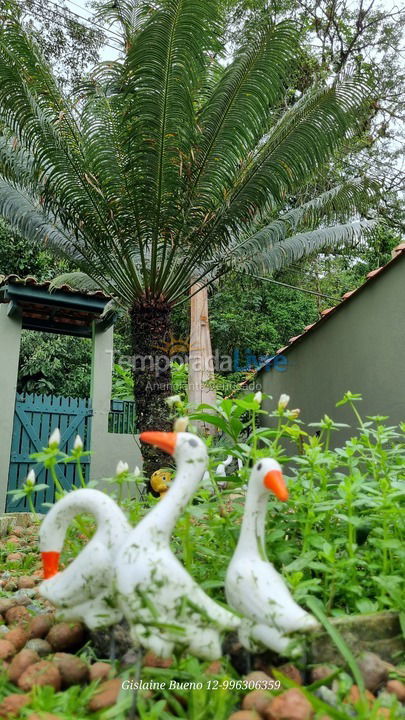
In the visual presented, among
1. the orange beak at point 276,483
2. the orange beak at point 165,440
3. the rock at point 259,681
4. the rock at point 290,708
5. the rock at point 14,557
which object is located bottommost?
the rock at point 14,557

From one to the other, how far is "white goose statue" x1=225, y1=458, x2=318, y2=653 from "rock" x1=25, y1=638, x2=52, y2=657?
1.91 feet

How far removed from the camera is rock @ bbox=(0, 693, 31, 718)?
1.10 meters

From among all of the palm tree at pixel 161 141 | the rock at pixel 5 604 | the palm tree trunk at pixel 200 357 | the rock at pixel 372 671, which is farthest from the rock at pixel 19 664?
the palm tree trunk at pixel 200 357

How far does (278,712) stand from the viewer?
1.02 m

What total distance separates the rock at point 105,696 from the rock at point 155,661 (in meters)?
0.12

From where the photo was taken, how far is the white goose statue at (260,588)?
118 cm

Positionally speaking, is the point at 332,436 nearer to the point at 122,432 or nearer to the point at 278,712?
the point at 122,432

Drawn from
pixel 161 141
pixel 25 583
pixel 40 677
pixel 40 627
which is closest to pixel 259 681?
pixel 40 677

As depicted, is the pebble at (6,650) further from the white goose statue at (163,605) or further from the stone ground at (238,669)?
the white goose statue at (163,605)

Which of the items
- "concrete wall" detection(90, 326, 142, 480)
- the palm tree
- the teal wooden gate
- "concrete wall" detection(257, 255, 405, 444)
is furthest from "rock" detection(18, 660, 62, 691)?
"concrete wall" detection(90, 326, 142, 480)

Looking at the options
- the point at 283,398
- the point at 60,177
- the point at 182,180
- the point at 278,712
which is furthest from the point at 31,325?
the point at 278,712

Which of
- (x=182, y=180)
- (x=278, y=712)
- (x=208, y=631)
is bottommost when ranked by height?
(x=278, y=712)

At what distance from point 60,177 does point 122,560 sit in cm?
485

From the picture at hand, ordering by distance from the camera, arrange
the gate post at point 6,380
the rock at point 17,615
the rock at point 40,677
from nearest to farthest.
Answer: the rock at point 40,677 < the rock at point 17,615 < the gate post at point 6,380
